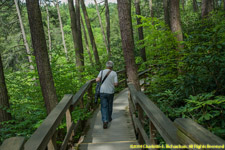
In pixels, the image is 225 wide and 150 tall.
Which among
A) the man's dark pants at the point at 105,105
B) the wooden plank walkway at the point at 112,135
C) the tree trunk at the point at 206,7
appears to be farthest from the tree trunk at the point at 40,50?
the tree trunk at the point at 206,7

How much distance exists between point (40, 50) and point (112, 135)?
9.67 feet

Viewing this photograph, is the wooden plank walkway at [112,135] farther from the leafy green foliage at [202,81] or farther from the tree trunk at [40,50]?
the tree trunk at [40,50]

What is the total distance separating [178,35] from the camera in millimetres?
7891

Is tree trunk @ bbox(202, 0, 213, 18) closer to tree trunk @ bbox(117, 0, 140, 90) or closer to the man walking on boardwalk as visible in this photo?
tree trunk @ bbox(117, 0, 140, 90)

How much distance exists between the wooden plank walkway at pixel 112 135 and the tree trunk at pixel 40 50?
1432mm

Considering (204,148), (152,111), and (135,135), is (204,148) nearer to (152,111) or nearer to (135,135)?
(152,111)

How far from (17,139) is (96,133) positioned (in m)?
4.00

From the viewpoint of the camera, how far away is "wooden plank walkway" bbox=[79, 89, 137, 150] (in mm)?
4441

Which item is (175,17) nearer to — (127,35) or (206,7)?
(127,35)

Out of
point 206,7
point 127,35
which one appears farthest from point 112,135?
point 206,7

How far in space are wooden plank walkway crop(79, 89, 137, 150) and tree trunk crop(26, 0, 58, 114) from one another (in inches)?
56.4

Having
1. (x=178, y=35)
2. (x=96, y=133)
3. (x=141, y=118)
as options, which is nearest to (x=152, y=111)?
(x=141, y=118)

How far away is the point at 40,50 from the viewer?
5.46 meters

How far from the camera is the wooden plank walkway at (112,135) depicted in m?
4.44
